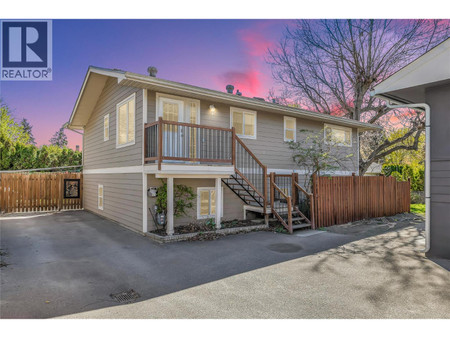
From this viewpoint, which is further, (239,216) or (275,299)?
(239,216)

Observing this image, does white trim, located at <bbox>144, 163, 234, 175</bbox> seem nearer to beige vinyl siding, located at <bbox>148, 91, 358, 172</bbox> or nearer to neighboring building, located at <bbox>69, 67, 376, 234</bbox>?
neighboring building, located at <bbox>69, 67, 376, 234</bbox>

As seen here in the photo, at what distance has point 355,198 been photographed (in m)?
9.94

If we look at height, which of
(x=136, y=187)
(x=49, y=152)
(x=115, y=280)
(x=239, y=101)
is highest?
(x=239, y=101)

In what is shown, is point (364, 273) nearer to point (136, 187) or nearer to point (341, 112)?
point (136, 187)

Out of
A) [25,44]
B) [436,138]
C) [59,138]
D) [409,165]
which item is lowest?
[409,165]

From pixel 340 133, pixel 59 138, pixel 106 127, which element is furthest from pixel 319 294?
pixel 59 138

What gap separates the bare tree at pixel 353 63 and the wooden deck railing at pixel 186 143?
39.8 feet

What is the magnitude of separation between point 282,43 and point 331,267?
16717mm

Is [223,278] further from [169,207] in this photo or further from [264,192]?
[264,192]

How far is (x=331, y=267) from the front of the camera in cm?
494

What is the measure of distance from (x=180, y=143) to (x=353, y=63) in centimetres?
1437

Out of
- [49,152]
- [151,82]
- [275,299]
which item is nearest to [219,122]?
[151,82]

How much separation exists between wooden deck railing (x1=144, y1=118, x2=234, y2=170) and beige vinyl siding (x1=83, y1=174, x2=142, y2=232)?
1321 mm
